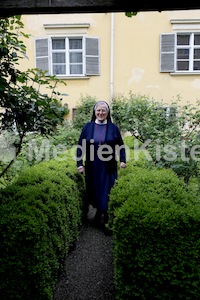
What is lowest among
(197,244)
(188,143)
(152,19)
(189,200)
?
(197,244)

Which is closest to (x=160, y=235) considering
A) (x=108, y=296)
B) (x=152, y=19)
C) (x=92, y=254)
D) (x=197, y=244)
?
(x=197, y=244)

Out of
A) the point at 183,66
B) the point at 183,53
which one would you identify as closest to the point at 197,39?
the point at 183,53

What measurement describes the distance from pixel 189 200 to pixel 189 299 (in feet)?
2.72

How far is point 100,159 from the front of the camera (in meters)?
4.18

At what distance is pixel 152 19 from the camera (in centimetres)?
1130

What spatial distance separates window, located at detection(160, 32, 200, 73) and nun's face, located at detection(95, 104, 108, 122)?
8.21 m

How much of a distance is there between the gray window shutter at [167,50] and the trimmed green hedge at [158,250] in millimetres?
10081

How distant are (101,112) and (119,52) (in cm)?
828

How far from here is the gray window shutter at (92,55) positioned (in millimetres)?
11391

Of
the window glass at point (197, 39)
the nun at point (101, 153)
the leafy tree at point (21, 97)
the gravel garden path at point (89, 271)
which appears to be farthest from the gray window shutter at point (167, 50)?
the leafy tree at point (21, 97)

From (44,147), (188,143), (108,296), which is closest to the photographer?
(108,296)

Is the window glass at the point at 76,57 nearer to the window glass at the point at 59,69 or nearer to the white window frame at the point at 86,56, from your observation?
the white window frame at the point at 86,56

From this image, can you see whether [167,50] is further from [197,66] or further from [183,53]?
[197,66]

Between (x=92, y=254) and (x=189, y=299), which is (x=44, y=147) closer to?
(x=92, y=254)
